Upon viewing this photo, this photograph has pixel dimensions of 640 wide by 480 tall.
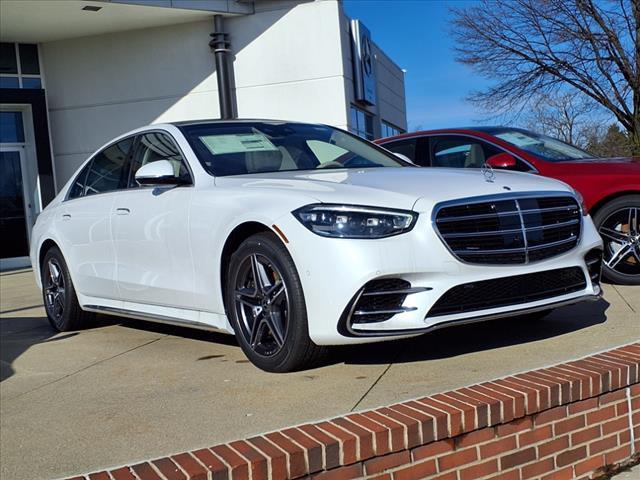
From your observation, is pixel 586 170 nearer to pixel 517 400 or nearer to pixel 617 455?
pixel 617 455

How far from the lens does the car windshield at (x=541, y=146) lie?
6.56 meters

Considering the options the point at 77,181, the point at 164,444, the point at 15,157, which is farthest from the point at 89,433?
the point at 15,157

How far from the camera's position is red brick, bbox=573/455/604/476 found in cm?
328

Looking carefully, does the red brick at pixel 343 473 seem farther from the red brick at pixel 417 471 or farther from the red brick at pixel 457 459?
the red brick at pixel 457 459

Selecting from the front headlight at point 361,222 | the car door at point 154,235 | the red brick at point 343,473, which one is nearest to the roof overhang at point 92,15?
the car door at point 154,235

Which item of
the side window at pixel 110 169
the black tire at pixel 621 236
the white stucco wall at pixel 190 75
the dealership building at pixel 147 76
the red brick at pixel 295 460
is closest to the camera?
the red brick at pixel 295 460

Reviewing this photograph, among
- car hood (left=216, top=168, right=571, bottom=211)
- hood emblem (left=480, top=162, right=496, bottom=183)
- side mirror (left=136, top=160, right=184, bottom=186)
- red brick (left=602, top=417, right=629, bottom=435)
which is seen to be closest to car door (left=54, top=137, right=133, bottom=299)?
side mirror (left=136, top=160, right=184, bottom=186)

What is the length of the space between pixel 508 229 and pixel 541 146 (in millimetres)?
3271

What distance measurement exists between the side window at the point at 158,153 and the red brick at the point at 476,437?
95.1 inches

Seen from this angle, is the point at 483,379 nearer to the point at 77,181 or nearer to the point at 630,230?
the point at 630,230

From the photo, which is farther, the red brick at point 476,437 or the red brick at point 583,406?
the red brick at point 583,406

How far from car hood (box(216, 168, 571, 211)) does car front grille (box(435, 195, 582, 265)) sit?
0.07m

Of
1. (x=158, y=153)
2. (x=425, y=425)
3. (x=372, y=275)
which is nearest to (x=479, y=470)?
(x=425, y=425)

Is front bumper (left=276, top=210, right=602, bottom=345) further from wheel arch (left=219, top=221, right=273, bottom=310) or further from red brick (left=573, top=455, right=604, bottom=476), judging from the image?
red brick (left=573, top=455, right=604, bottom=476)
